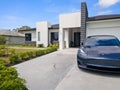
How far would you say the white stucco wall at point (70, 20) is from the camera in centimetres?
1555

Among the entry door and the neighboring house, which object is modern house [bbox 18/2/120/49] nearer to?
the entry door

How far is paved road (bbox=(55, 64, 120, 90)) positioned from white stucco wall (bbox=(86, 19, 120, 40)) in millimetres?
9042

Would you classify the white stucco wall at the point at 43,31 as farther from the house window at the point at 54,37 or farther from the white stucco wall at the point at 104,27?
the white stucco wall at the point at 104,27

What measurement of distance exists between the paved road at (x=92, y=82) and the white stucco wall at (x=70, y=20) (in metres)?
10.9

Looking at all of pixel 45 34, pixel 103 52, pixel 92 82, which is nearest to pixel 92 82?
pixel 92 82

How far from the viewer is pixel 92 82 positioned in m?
4.41

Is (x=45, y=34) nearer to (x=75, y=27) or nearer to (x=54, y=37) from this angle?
(x=54, y=37)

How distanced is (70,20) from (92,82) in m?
12.3

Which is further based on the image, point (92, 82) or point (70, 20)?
point (70, 20)

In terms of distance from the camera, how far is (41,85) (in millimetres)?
4180

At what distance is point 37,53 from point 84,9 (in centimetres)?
692

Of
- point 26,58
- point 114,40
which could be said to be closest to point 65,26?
point 26,58

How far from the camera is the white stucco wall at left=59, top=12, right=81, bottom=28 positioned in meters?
15.5

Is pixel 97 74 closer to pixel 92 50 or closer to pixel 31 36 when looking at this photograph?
pixel 92 50
